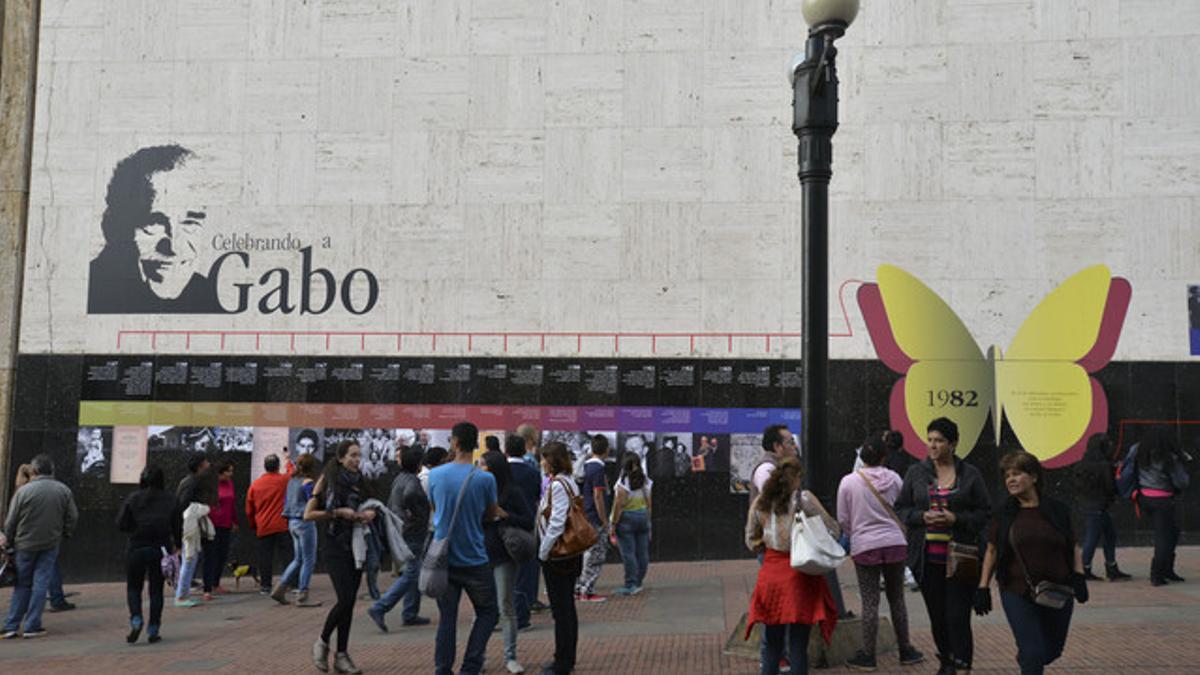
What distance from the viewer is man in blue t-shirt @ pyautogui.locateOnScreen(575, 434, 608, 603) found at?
10.9 metres

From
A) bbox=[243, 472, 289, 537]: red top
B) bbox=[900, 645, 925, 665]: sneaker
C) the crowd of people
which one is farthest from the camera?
bbox=[243, 472, 289, 537]: red top

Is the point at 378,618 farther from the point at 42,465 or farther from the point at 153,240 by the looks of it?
the point at 153,240

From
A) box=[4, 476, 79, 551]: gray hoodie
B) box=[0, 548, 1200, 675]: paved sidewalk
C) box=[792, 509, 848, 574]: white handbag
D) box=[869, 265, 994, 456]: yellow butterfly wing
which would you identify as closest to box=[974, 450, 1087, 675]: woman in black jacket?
box=[792, 509, 848, 574]: white handbag

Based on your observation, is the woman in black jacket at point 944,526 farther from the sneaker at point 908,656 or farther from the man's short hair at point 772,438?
the man's short hair at point 772,438

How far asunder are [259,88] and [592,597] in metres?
8.89

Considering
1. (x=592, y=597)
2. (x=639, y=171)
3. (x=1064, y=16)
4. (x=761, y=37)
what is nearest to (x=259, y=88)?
(x=639, y=171)

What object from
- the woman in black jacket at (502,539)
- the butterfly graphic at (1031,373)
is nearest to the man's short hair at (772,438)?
the woman in black jacket at (502,539)

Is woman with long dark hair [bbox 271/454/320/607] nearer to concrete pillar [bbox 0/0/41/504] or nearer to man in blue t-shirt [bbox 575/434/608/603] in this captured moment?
man in blue t-shirt [bbox 575/434/608/603]

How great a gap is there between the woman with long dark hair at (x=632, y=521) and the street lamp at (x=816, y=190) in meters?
3.63

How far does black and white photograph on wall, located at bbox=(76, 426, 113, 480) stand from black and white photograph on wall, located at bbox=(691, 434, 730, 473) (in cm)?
823

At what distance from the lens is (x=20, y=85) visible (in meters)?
15.5

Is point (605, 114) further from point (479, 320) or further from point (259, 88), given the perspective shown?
point (259, 88)

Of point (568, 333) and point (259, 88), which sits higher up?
point (259, 88)

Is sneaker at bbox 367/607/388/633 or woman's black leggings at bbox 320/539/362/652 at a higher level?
woman's black leggings at bbox 320/539/362/652
